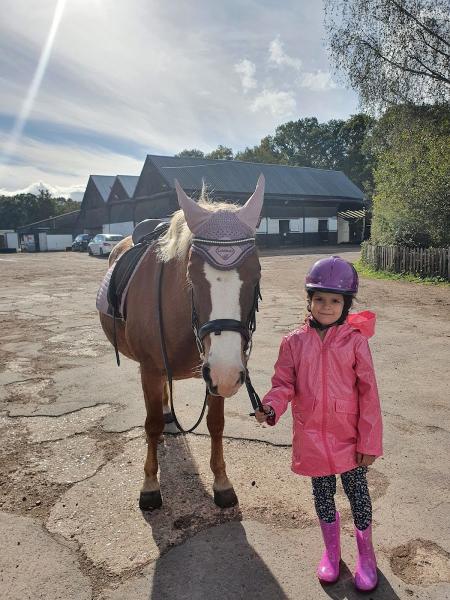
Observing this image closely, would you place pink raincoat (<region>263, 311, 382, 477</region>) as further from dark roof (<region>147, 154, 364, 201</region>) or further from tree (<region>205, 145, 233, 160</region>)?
tree (<region>205, 145, 233, 160</region>)

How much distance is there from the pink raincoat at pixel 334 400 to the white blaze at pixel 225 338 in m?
0.25

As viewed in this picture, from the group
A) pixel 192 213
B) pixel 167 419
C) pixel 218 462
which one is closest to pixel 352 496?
pixel 218 462

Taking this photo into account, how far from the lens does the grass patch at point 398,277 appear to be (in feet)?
44.9

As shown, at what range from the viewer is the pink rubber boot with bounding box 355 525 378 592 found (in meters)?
2.17

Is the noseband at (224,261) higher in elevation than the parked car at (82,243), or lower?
lower

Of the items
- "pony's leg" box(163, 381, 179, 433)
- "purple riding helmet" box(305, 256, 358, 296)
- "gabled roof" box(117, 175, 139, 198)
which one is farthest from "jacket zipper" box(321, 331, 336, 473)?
"gabled roof" box(117, 175, 139, 198)

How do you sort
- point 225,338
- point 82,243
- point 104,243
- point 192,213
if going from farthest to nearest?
1. point 82,243
2. point 104,243
3. point 192,213
4. point 225,338

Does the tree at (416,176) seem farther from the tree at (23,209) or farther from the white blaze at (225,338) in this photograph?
the tree at (23,209)

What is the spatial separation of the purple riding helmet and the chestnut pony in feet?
1.11

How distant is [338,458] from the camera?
2.19m

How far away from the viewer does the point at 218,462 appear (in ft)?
10.2

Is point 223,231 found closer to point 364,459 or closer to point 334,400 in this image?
point 334,400

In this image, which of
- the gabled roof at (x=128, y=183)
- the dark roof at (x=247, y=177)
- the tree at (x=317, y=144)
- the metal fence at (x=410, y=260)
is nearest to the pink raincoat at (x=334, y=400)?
the metal fence at (x=410, y=260)

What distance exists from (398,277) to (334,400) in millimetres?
14170
